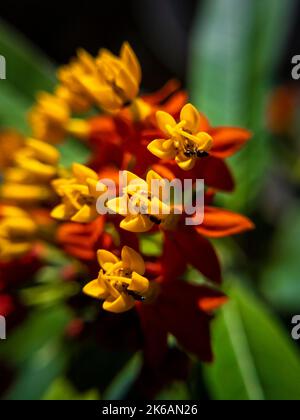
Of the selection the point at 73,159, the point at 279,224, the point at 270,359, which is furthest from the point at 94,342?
the point at 279,224

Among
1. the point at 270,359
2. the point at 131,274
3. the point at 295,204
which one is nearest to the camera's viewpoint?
the point at 131,274

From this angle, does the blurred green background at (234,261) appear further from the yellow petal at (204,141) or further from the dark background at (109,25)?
the dark background at (109,25)

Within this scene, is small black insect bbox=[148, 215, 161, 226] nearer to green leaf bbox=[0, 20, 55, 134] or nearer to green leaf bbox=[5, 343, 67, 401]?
green leaf bbox=[5, 343, 67, 401]

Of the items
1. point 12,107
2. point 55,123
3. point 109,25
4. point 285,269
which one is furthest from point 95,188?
point 109,25

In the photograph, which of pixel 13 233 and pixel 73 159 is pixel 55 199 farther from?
pixel 73 159

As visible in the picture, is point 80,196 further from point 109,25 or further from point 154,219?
point 109,25

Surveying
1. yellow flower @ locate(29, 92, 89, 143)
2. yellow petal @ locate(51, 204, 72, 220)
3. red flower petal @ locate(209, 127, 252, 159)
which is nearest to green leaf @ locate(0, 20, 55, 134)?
yellow flower @ locate(29, 92, 89, 143)

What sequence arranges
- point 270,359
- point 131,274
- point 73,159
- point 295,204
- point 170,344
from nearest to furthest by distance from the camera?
1. point 131,274
2. point 170,344
3. point 270,359
4. point 73,159
5. point 295,204

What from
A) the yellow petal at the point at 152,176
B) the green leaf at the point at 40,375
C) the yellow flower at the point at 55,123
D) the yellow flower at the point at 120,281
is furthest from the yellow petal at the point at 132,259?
the green leaf at the point at 40,375
